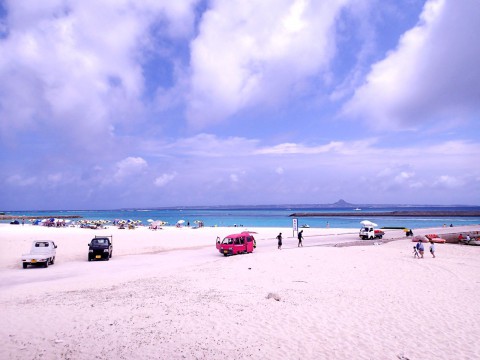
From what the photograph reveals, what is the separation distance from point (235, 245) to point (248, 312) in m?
17.3

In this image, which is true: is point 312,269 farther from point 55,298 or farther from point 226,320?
point 55,298

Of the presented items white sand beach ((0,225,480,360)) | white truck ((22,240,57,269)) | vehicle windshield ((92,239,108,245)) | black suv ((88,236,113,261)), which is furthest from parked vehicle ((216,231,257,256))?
white truck ((22,240,57,269))

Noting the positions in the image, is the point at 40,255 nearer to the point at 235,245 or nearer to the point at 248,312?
the point at 235,245

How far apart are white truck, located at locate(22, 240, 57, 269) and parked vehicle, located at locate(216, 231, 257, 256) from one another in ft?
42.4

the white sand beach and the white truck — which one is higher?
the white truck

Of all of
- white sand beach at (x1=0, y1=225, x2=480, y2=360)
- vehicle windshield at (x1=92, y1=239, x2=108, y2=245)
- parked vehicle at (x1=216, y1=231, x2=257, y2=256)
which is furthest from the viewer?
parked vehicle at (x1=216, y1=231, x2=257, y2=256)

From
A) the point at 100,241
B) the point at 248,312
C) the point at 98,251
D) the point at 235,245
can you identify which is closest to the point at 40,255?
the point at 98,251

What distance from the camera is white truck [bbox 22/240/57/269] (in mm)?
24227

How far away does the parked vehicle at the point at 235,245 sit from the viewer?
29.1 m

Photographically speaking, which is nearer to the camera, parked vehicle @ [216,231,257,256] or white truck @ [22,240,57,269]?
white truck @ [22,240,57,269]

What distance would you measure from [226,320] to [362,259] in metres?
16.1

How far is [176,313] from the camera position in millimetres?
11969

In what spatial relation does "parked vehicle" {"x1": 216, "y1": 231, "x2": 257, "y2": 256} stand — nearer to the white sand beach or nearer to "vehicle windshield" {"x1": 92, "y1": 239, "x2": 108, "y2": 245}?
the white sand beach

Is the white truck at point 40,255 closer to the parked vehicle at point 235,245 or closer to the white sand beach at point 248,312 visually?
the white sand beach at point 248,312
